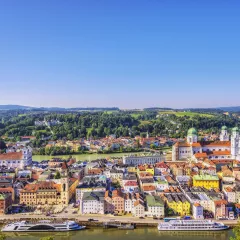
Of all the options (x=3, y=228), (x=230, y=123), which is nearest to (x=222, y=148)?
(x=3, y=228)

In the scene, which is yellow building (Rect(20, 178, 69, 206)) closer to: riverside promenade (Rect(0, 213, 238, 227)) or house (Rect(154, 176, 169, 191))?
riverside promenade (Rect(0, 213, 238, 227))

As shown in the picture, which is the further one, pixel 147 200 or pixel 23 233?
pixel 147 200

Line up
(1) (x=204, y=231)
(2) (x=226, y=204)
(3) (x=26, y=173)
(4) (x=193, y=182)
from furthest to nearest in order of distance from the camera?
(3) (x=26, y=173) → (4) (x=193, y=182) → (2) (x=226, y=204) → (1) (x=204, y=231)

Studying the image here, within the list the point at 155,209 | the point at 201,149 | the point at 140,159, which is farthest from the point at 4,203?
the point at 201,149

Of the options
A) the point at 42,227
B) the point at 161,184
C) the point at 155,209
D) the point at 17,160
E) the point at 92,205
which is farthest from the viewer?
the point at 17,160

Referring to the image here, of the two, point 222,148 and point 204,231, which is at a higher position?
point 222,148

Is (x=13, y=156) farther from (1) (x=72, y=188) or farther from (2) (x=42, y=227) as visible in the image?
(2) (x=42, y=227)

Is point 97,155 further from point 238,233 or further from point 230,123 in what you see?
point 230,123
